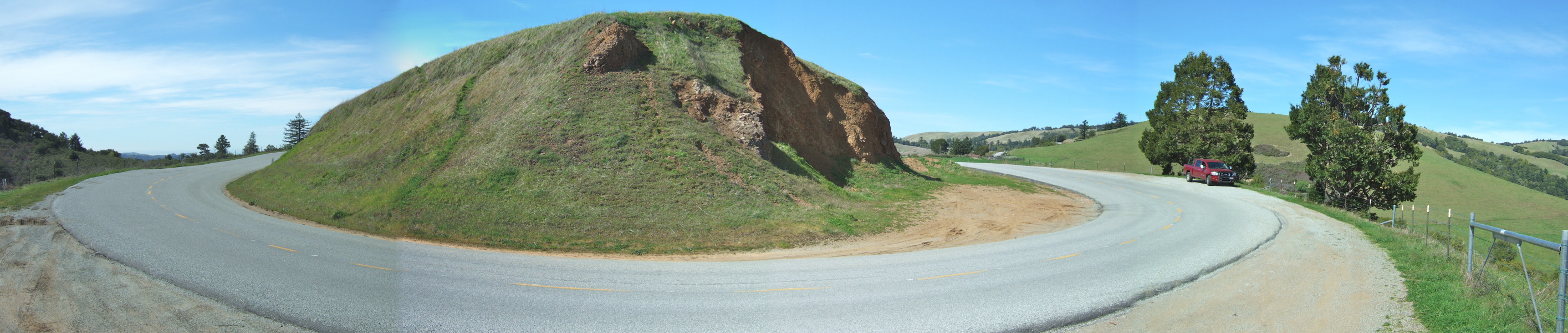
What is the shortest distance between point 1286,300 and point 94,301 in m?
16.4

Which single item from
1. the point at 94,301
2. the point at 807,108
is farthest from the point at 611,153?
the point at 807,108

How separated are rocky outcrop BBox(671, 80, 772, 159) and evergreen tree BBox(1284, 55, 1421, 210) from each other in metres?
23.5

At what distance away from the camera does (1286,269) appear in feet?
37.5

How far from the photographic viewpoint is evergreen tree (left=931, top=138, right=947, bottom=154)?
111700 millimetres

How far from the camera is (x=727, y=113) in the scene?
26047 millimetres

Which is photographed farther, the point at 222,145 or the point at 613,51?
the point at 222,145

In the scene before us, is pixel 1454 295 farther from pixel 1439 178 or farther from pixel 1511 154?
pixel 1511 154

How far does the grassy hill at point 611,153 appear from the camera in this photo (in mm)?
16594

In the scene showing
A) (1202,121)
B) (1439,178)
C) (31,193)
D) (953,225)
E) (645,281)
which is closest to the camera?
(645,281)

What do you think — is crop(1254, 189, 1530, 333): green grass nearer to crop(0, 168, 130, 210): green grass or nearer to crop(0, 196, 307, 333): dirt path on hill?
crop(0, 196, 307, 333): dirt path on hill

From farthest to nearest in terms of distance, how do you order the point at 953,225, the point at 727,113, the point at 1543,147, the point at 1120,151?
the point at 1543,147 → the point at 1120,151 → the point at 727,113 → the point at 953,225

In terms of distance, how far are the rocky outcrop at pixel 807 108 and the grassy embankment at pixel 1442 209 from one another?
62.0 ft

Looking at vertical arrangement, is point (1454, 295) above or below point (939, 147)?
below

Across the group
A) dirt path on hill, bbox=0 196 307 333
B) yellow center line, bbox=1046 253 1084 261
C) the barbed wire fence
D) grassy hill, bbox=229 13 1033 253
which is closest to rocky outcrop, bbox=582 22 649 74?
grassy hill, bbox=229 13 1033 253
